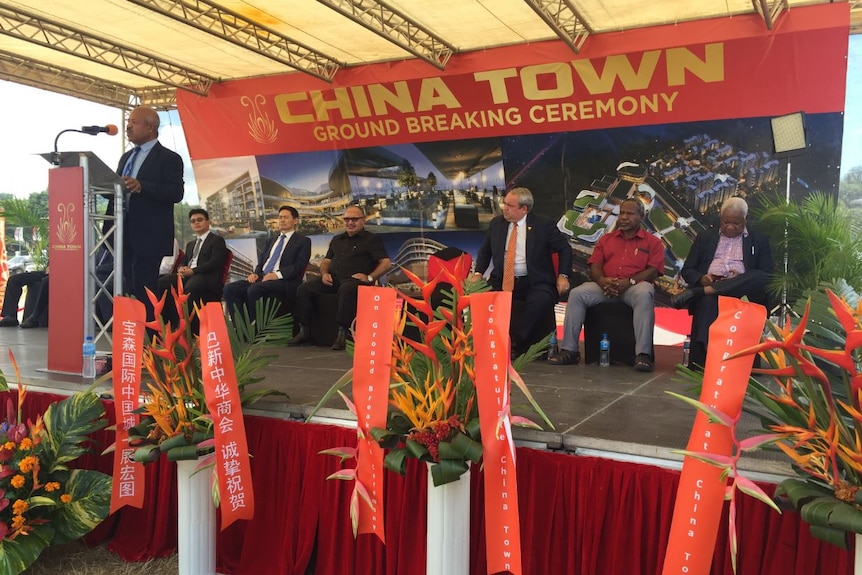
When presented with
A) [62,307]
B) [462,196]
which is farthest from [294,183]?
[62,307]

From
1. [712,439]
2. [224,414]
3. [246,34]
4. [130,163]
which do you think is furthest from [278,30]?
[712,439]

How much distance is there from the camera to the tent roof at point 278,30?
5.24m

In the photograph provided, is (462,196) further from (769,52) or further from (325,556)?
(325,556)

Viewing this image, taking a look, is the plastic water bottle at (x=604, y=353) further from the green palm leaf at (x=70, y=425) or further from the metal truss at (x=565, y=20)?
the metal truss at (x=565, y=20)

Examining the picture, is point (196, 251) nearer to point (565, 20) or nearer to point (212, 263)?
point (212, 263)

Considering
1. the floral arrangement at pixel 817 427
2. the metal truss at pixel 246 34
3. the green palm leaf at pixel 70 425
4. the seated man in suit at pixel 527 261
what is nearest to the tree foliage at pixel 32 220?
the metal truss at pixel 246 34

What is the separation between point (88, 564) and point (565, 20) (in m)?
4.70

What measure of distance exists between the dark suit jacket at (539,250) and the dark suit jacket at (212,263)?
1.92 metres

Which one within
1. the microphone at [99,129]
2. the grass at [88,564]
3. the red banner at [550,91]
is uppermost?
the red banner at [550,91]

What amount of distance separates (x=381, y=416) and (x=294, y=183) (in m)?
5.50

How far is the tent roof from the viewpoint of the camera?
206 inches

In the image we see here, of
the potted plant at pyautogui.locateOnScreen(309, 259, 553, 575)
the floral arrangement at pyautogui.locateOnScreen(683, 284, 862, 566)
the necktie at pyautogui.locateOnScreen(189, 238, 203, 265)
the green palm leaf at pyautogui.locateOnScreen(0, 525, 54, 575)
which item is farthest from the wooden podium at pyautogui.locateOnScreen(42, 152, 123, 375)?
the floral arrangement at pyautogui.locateOnScreen(683, 284, 862, 566)

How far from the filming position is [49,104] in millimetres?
7582

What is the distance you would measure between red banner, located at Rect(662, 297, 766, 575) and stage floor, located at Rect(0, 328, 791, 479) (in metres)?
0.18
